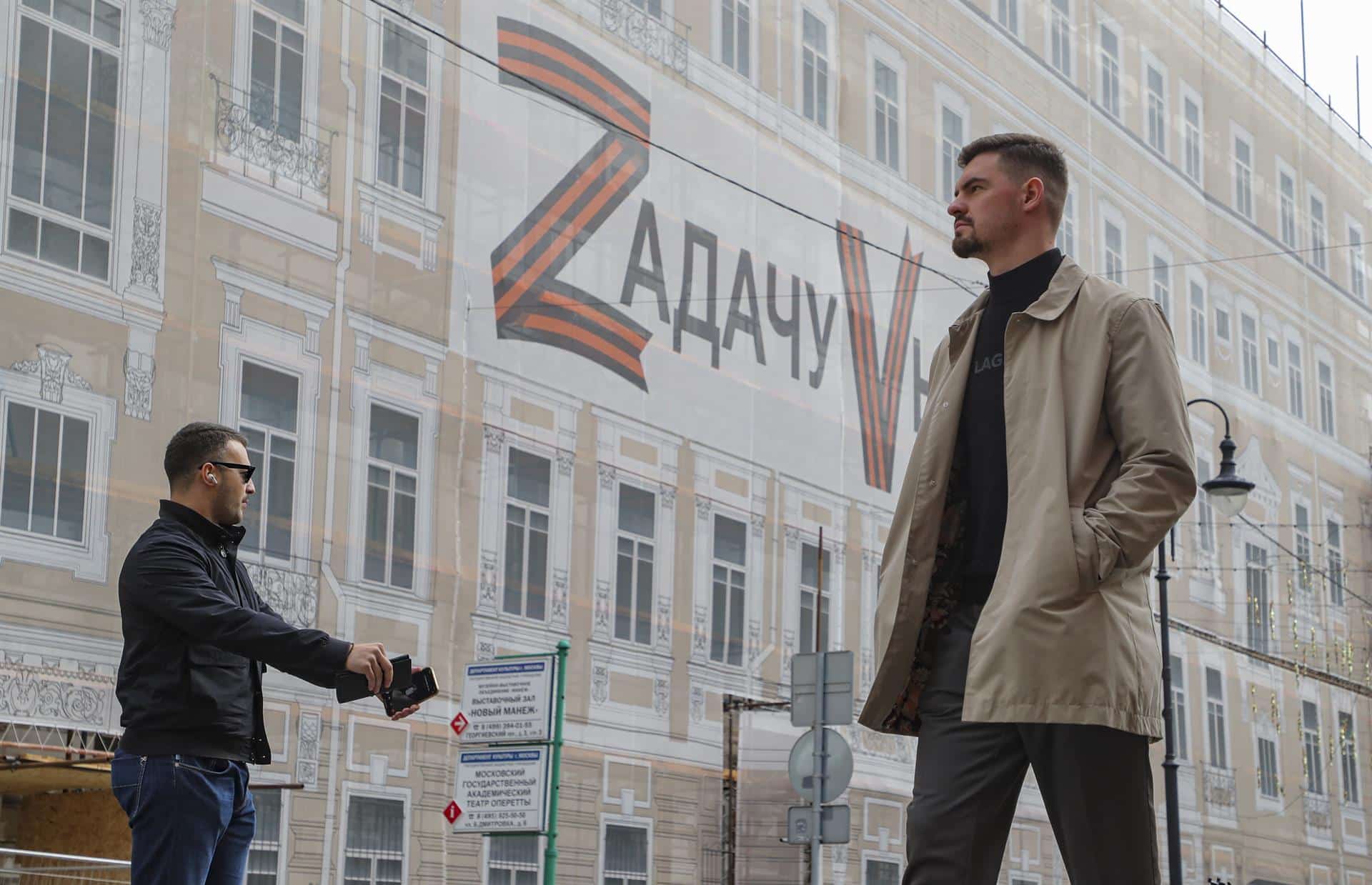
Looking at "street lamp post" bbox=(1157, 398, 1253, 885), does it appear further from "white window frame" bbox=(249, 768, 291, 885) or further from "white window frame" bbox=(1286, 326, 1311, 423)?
"white window frame" bbox=(1286, 326, 1311, 423)


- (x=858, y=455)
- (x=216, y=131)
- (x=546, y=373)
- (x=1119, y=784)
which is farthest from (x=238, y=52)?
(x=1119, y=784)

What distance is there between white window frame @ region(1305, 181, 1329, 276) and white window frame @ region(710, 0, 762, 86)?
17.7m

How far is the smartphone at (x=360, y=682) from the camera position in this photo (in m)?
4.46

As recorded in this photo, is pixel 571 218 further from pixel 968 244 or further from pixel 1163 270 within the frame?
pixel 1163 270

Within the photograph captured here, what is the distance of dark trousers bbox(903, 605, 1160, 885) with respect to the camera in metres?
3.61

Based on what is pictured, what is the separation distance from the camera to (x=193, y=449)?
4.78 meters

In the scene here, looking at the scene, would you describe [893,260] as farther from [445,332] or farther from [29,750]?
[29,750]

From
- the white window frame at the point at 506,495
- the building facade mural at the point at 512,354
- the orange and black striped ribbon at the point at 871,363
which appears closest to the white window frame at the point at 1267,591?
the building facade mural at the point at 512,354

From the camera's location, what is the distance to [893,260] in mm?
23344

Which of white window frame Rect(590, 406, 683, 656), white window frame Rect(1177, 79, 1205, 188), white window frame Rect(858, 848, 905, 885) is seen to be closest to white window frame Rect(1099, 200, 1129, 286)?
white window frame Rect(1177, 79, 1205, 188)

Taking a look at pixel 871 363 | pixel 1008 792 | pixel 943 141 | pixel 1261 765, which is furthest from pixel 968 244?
pixel 1261 765

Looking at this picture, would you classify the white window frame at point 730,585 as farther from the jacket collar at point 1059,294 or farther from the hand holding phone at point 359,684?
the jacket collar at point 1059,294

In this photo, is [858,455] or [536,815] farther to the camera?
[858,455]

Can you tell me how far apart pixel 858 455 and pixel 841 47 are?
4595 millimetres
